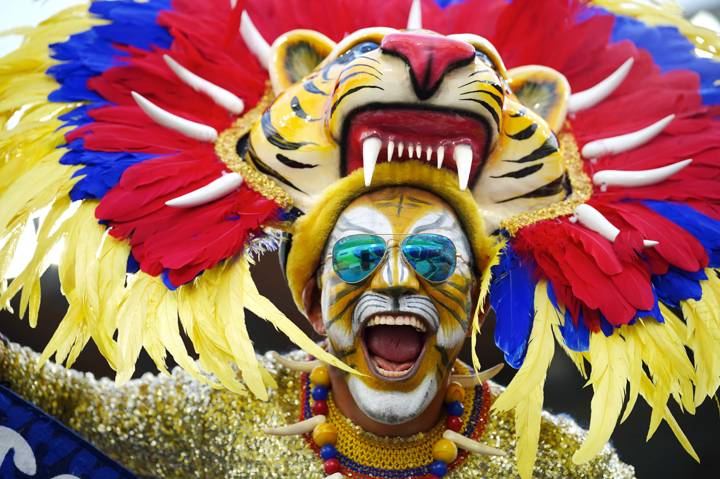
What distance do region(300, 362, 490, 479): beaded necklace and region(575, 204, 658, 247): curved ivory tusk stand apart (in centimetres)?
62

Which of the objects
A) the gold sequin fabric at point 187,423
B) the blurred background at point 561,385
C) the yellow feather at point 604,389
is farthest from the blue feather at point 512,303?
the blurred background at point 561,385

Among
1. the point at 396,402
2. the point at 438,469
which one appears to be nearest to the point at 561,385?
the point at 438,469

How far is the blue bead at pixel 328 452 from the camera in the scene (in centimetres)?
233

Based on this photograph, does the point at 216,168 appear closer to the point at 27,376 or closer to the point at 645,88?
the point at 27,376

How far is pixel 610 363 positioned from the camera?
2.02m

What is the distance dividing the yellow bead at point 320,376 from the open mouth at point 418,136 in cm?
70

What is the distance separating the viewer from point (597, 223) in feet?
6.98

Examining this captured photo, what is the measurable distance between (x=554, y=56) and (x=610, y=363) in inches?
38.4

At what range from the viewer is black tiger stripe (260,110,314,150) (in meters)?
2.15

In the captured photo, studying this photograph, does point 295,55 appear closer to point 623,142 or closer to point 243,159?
point 243,159

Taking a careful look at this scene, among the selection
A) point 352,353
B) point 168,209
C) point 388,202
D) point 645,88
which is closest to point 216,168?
point 168,209

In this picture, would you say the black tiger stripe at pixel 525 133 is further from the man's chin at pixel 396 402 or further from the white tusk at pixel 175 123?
the white tusk at pixel 175 123

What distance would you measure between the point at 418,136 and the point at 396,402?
0.67 meters

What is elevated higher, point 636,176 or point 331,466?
point 636,176
